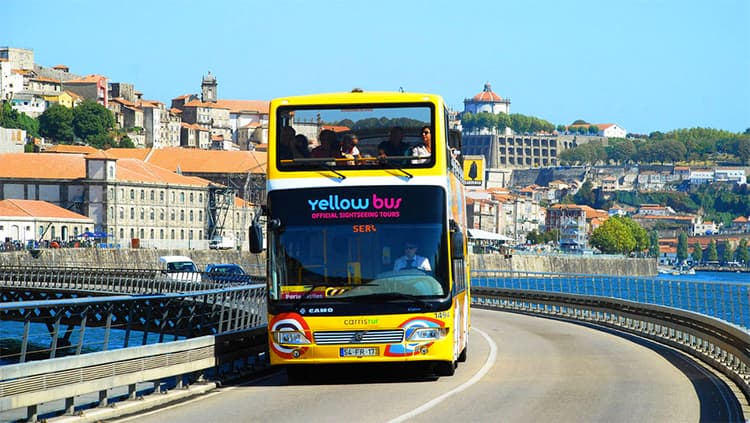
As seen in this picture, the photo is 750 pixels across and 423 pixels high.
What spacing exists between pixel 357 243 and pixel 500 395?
2583 mm

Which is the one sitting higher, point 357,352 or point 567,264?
point 357,352

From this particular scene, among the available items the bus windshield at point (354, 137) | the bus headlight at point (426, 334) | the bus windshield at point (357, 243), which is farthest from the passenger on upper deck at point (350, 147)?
the bus headlight at point (426, 334)

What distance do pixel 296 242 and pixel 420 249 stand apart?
58.8 inches

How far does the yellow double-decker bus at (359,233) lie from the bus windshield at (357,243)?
0.04 ft

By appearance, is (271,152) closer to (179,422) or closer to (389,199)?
(389,199)

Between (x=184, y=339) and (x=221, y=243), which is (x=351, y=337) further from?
(x=221, y=243)

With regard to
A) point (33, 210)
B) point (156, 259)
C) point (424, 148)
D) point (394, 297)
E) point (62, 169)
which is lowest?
→ point (156, 259)

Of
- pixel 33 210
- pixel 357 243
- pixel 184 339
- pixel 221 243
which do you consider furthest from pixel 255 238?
pixel 221 243

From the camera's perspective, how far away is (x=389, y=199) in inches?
702

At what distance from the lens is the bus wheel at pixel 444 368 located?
18369 mm

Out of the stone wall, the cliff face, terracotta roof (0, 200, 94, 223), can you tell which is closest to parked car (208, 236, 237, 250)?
the cliff face

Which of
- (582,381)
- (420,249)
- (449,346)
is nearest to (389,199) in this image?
(420,249)

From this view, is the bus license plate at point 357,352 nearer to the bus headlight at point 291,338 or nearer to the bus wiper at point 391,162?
the bus headlight at point 291,338

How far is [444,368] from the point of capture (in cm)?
1920
